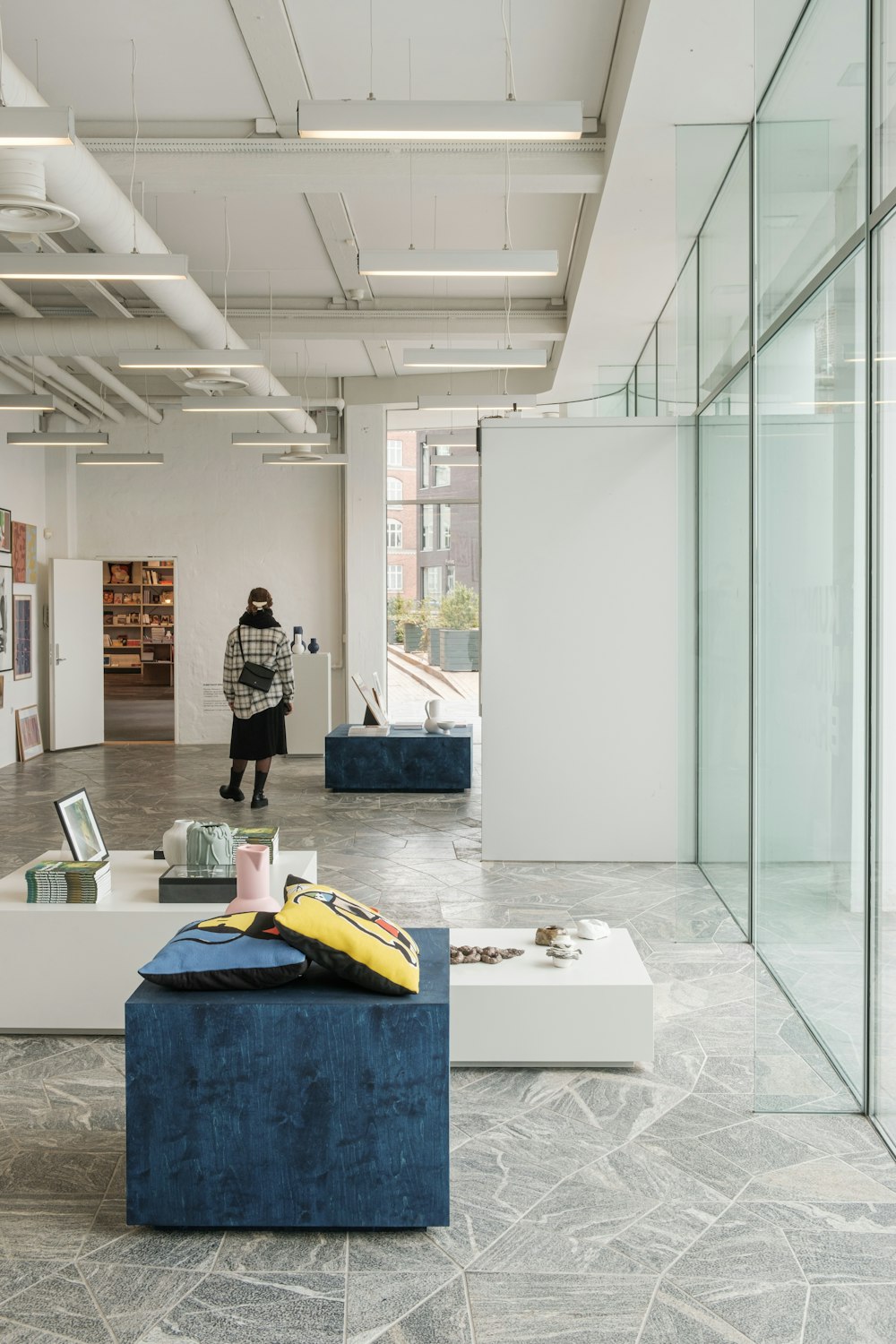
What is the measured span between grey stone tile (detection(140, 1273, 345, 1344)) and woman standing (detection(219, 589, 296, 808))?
6.62 metres

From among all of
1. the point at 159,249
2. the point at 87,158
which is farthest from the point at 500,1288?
the point at 159,249

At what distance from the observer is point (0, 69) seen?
4977 millimetres

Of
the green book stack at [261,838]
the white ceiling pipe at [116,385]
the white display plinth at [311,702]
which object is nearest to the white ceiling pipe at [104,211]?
the white ceiling pipe at [116,385]

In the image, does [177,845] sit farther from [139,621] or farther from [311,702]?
[139,621]

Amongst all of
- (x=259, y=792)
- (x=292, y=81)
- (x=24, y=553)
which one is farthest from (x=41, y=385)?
(x=292, y=81)

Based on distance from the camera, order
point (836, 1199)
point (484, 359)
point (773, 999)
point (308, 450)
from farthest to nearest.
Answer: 1. point (308, 450)
2. point (484, 359)
3. point (773, 999)
4. point (836, 1199)

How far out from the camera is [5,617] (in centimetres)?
1293

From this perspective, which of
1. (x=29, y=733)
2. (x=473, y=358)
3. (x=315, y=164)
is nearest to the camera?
(x=315, y=164)

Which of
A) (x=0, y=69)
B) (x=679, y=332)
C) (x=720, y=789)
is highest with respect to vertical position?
(x=0, y=69)

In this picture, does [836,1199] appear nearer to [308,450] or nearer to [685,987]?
[685,987]

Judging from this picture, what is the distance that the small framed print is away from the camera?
4715mm

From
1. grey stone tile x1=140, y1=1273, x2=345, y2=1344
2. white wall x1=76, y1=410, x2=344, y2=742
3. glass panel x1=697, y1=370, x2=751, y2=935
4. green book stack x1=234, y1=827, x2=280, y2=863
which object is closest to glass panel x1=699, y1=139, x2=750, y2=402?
glass panel x1=697, y1=370, x2=751, y2=935

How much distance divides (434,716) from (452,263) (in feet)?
17.5

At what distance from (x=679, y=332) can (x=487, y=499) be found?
1557mm
